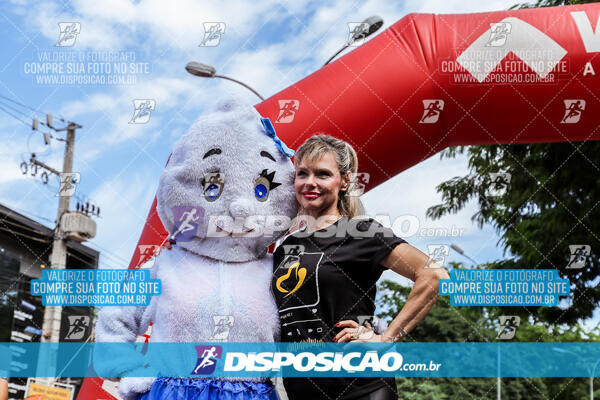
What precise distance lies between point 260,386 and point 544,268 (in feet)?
17.7

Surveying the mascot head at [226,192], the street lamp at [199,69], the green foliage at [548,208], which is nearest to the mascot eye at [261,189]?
the mascot head at [226,192]

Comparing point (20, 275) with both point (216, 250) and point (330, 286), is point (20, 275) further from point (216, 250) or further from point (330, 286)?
point (330, 286)

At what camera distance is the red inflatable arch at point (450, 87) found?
454cm

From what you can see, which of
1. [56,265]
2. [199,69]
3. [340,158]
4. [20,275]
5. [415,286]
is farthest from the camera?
[20,275]

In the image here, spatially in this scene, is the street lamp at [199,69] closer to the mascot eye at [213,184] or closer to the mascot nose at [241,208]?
the mascot eye at [213,184]

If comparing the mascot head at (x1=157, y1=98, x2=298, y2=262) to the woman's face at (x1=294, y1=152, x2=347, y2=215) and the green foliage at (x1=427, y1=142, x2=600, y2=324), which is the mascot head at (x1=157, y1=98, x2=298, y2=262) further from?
the green foliage at (x1=427, y1=142, x2=600, y2=324)

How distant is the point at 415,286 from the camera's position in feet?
9.39

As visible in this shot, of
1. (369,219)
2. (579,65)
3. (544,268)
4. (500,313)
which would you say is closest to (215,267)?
(369,219)

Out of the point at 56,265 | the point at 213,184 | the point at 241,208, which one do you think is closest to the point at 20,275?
the point at 56,265

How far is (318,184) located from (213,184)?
20.0 inches

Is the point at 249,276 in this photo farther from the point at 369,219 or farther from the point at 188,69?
the point at 188,69

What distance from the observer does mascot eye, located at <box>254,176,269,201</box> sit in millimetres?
2998

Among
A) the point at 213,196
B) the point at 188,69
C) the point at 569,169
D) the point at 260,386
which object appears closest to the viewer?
the point at 260,386

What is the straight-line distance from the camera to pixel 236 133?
9.99 feet
